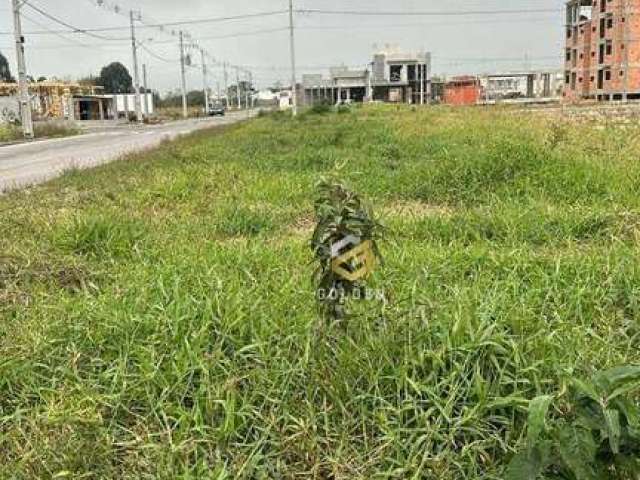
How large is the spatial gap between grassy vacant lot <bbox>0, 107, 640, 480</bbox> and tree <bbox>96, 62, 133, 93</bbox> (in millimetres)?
93943

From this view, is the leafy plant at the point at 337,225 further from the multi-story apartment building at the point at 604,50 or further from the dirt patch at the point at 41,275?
the multi-story apartment building at the point at 604,50

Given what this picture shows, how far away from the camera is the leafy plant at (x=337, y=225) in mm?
2730

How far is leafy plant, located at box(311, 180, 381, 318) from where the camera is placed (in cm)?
273

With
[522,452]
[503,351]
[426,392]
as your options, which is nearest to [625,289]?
[503,351]

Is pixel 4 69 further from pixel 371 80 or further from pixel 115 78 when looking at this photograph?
pixel 371 80

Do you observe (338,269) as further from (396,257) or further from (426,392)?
(396,257)

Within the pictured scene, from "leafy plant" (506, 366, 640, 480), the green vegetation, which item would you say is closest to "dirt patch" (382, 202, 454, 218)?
"leafy plant" (506, 366, 640, 480)

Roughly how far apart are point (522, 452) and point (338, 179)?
4.62 ft

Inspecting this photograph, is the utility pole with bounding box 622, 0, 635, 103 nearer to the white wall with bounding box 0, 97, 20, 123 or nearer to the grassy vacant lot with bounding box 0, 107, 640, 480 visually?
the white wall with bounding box 0, 97, 20, 123

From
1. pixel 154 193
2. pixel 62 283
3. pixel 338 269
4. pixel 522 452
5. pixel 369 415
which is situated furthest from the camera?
pixel 154 193

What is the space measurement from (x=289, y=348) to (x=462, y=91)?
236ft

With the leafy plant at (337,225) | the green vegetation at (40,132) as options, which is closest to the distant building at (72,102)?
the green vegetation at (40,132)

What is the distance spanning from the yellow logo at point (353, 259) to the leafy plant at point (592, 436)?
Answer: 3.36ft

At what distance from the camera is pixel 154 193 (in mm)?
8703
